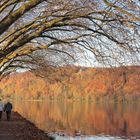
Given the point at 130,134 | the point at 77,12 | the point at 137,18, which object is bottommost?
the point at 130,134

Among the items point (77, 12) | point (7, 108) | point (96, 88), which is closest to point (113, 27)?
point (77, 12)

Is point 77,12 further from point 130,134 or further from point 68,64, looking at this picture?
point 130,134

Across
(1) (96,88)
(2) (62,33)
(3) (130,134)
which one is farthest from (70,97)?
(2) (62,33)

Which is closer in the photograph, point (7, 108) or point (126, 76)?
point (126, 76)

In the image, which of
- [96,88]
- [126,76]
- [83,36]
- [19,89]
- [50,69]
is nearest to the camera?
[126,76]

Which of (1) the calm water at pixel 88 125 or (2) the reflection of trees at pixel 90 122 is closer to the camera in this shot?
(1) the calm water at pixel 88 125

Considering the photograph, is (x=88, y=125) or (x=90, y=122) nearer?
(x=88, y=125)

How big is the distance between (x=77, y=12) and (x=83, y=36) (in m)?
2.97

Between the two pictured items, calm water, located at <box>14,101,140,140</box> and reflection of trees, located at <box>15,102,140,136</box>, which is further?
reflection of trees, located at <box>15,102,140,136</box>

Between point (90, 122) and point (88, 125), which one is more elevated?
point (90, 122)

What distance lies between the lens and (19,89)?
19375 centimetres

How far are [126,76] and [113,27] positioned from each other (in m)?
1.75

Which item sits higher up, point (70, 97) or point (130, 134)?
point (70, 97)

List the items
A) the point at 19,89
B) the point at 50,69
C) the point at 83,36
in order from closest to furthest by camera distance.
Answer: the point at 83,36, the point at 50,69, the point at 19,89
